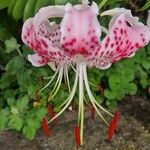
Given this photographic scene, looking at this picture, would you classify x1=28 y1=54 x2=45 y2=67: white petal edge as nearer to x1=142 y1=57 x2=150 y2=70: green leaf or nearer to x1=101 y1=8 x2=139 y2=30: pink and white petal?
x1=101 y1=8 x2=139 y2=30: pink and white petal

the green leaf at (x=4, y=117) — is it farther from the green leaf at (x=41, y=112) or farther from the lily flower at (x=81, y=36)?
the lily flower at (x=81, y=36)

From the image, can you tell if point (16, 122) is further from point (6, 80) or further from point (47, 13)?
point (47, 13)

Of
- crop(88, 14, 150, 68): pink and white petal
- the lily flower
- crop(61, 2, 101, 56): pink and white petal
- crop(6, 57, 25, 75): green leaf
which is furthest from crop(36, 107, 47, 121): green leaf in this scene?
crop(61, 2, 101, 56): pink and white petal

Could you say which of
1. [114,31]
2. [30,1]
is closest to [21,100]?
[30,1]

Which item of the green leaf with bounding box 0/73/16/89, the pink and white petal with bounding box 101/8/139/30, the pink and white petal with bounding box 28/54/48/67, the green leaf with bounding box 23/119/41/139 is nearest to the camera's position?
the pink and white petal with bounding box 101/8/139/30

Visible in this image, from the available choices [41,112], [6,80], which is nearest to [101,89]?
[41,112]

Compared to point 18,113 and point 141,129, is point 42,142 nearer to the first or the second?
point 18,113

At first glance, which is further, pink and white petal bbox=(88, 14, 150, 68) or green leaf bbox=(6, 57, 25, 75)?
green leaf bbox=(6, 57, 25, 75)

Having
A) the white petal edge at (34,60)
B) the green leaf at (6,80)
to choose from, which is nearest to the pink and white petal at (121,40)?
the white petal edge at (34,60)
